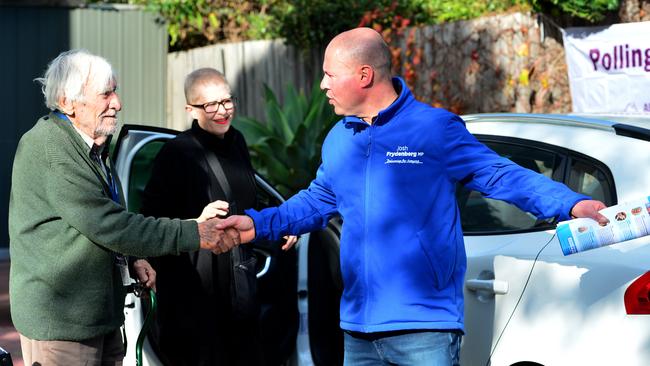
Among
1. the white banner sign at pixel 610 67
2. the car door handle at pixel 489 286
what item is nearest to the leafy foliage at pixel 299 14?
the white banner sign at pixel 610 67

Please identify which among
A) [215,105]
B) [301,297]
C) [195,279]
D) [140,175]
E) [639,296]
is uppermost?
[215,105]

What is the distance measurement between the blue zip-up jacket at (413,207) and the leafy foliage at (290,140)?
20.2 ft

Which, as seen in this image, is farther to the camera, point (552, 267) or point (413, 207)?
point (552, 267)

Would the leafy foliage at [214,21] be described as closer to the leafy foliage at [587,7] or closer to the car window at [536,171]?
the leafy foliage at [587,7]

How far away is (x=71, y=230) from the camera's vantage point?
3.85 metres

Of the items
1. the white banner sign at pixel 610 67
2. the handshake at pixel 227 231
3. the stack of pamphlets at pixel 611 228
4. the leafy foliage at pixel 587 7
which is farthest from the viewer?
the leafy foliage at pixel 587 7

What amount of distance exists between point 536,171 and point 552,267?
0.58 metres

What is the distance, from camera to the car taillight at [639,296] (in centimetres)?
392

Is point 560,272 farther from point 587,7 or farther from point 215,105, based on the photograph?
point 587,7

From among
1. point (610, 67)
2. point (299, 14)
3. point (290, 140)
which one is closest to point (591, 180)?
point (610, 67)

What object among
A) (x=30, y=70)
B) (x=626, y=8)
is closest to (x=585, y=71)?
(x=626, y=8)

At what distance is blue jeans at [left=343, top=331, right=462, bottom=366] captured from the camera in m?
3.79

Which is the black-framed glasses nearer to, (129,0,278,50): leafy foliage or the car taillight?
the car taillight

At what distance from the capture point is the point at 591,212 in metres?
3.64
